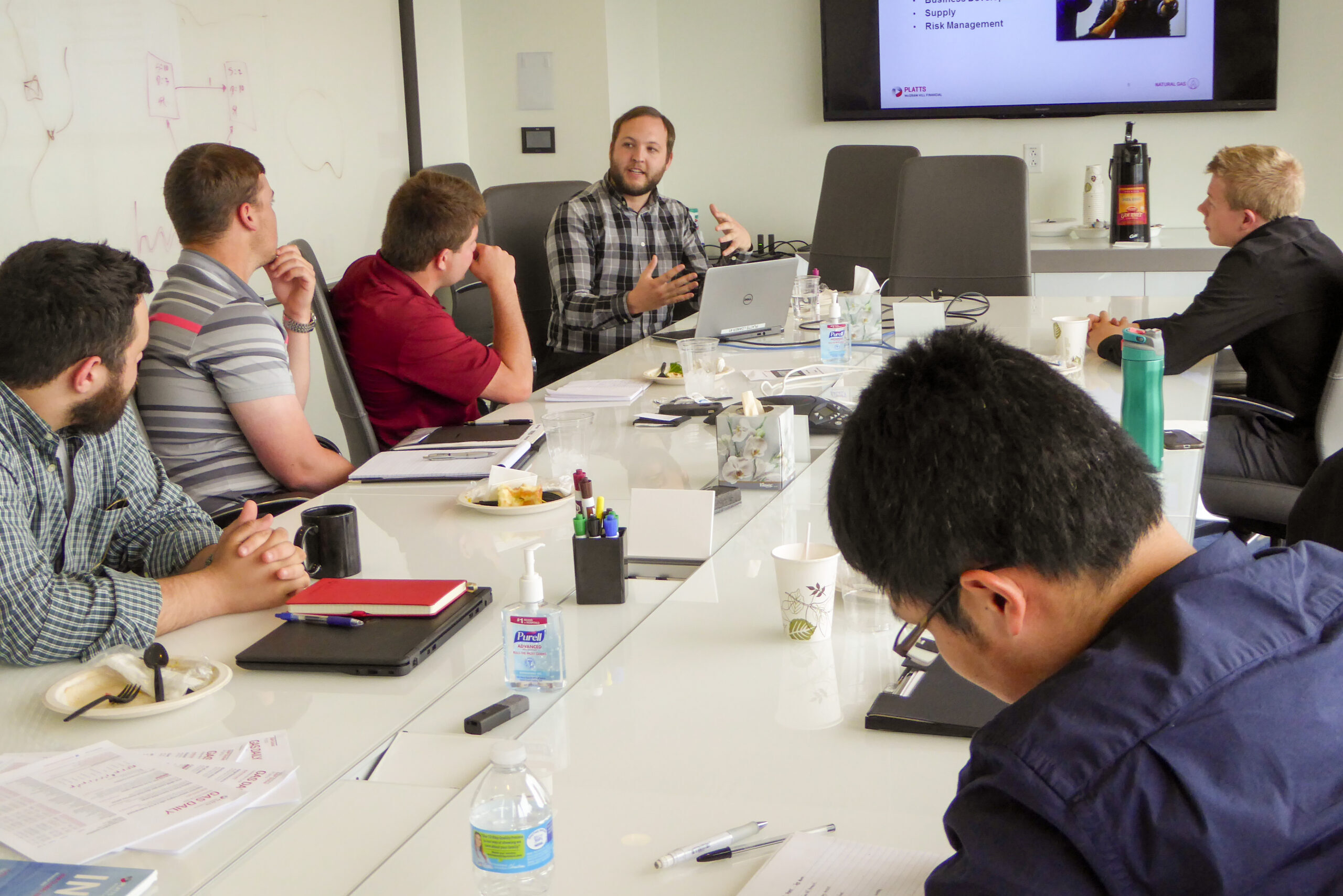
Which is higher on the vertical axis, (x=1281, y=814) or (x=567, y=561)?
(x=1281, y=814)

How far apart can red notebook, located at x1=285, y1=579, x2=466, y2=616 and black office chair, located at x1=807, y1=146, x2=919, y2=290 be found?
3270 mm

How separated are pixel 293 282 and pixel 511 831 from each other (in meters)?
2.00

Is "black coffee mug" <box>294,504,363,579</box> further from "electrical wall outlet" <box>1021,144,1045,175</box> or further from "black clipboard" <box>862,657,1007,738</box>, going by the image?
"electrical wall outlet" <box>1021,144,1045,175</box>

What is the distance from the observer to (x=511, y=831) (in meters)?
0.88

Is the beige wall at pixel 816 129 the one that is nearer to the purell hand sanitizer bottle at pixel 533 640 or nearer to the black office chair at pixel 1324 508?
the black office chair at pixel 1324 508

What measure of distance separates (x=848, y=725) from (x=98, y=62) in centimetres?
295

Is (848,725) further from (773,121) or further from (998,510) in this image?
(773,121)

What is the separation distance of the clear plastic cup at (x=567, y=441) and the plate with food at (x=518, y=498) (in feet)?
0.24

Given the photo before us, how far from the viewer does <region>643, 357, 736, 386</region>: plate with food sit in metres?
2.84

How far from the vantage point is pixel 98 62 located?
3.16m

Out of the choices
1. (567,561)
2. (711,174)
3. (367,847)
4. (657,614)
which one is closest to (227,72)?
(711,174)

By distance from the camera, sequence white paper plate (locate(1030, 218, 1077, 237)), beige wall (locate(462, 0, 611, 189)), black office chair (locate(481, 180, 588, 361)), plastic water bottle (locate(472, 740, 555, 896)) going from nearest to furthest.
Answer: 1. plastic water bottle (locate(472, 740, 555, 896))
2. black office chair (locate(481, 180, 588, 361))
3. white paper plate (locate(1030, 218, 1077, 237))
4. beige wall (locate(462, 0, 611, 189))

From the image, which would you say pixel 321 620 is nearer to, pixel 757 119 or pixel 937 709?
pixel 937 709

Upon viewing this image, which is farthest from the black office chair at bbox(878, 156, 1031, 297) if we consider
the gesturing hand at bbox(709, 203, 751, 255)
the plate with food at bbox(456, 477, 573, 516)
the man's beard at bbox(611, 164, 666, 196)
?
the plate with food at bbox(456, 477, 573, 516)
